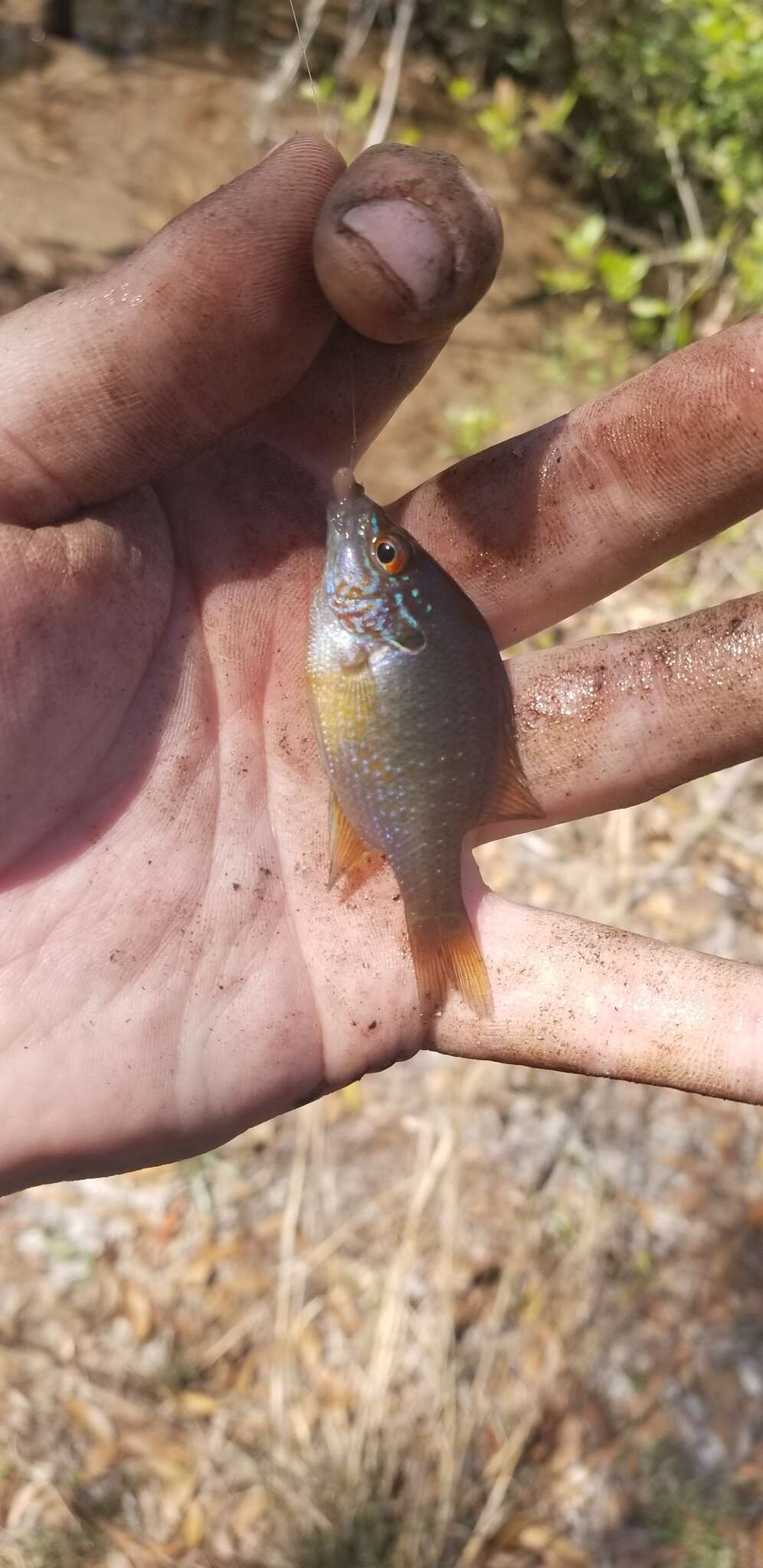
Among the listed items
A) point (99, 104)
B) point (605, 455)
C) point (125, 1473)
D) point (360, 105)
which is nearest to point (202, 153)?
point (99, 104)

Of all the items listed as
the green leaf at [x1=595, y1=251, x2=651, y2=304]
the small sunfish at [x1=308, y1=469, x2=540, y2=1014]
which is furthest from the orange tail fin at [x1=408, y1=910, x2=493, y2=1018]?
the green leaf at [x1=595, y1=251, x2=651, y2=304]

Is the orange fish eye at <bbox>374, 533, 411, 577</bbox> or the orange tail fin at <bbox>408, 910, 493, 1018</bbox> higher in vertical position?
the orange fish eye at <bbox>374, 533, 411, 577</bbox>

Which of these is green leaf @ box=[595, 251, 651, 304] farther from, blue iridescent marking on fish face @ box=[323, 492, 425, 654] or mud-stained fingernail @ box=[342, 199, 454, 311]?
mud-stained fingernail @ box=[342, 199, 454, 311]

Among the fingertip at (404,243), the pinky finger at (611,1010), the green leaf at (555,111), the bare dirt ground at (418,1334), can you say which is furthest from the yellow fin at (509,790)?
the green leaf at (555,111)

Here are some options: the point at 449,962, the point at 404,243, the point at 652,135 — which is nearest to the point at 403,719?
the point at 449,962

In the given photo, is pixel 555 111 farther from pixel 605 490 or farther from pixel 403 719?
pixel 403 719

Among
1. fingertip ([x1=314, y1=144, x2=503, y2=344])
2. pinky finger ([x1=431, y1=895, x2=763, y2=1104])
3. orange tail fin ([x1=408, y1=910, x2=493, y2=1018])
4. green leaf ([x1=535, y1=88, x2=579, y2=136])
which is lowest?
pinky finger ([x1=431, y1=895, x2=763, y2=1104])
